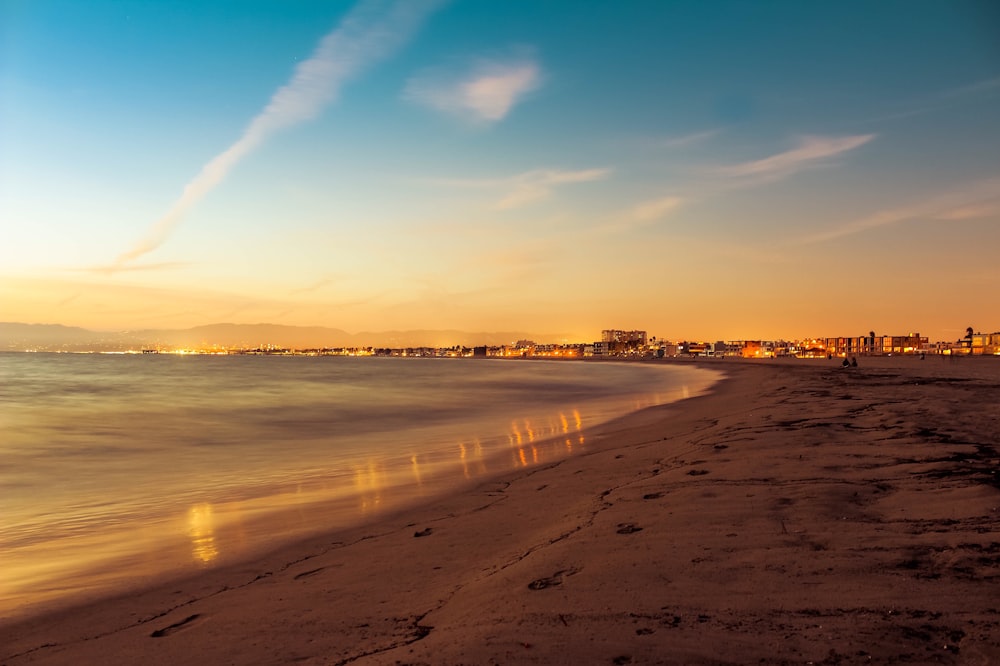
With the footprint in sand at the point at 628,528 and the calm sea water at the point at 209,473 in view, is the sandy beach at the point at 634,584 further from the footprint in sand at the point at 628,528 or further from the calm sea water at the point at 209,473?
the calm sea water at the point at 209,473

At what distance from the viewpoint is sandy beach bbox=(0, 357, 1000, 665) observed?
379cm

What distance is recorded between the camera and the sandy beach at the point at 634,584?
12.4ft

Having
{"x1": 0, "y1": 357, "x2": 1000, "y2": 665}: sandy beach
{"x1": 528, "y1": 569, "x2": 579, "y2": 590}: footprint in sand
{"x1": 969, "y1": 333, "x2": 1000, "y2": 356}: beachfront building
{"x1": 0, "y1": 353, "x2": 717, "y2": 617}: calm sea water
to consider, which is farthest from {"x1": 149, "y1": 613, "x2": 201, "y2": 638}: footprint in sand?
{"x1": 969, "y1": 333, "x2": 1000, "y2": 356}: beachfront building

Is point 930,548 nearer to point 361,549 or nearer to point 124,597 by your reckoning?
point 361,549

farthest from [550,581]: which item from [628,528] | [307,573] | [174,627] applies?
[174,627]

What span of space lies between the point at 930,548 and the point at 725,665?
273 cm

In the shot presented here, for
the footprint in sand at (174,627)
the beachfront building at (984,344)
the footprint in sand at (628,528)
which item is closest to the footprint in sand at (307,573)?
the footprint in sand at (174,627)

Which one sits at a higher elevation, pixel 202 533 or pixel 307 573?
pixel 307 573

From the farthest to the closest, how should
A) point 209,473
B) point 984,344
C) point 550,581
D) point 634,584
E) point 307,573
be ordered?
point 984,344 < point 209,473 < point 307,573 < point 550,581 < point 634,584

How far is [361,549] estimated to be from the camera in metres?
7.14

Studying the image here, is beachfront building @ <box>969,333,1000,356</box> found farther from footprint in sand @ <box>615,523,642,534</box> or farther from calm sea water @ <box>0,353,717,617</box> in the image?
footprint in sand @ <box>615,523,642,534</box>

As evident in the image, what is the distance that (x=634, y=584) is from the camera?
4727 millimetres

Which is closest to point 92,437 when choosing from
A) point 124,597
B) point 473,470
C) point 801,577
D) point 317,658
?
point 473,470

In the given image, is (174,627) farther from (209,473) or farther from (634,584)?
(209,473)
